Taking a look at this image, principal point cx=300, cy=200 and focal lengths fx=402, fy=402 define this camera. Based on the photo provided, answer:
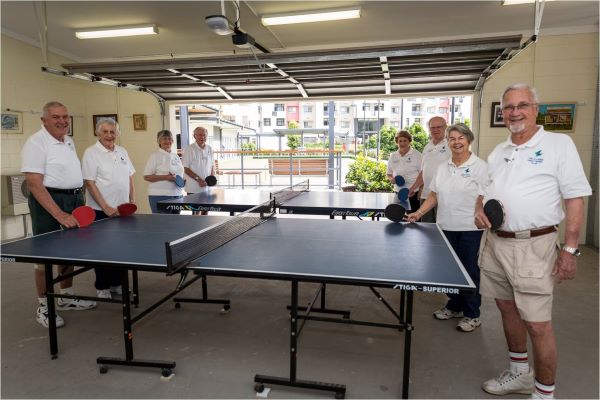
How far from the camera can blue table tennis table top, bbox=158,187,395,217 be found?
166 inches

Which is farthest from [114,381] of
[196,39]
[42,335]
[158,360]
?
[196,39]

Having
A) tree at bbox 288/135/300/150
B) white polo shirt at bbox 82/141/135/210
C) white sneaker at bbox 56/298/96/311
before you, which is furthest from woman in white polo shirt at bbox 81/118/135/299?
tree at bbox 288/135/300/150

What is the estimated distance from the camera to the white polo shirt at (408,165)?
18.2ft

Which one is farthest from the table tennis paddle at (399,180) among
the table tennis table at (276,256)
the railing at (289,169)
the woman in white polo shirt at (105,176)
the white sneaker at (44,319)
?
the white sneaker at (44,319)

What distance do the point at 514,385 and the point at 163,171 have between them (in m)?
4.51

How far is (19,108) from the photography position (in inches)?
262

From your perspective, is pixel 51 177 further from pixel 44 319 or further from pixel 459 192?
pixel 459 192

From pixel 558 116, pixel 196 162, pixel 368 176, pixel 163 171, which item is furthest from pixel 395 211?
pixel 368 176

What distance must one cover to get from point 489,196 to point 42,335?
3545 mm

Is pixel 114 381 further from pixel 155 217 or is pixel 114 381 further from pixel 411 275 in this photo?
pixel 411 275

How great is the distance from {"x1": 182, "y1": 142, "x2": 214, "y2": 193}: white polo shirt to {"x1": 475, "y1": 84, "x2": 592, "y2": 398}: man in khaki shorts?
466 centimetres

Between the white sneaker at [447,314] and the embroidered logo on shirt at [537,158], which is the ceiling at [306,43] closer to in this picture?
the embroidered logo on shirt at [537,158]

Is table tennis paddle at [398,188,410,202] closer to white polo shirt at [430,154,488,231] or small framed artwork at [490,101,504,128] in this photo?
white polo shirt at [430,154,488,231]

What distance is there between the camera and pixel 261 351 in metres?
3.04
